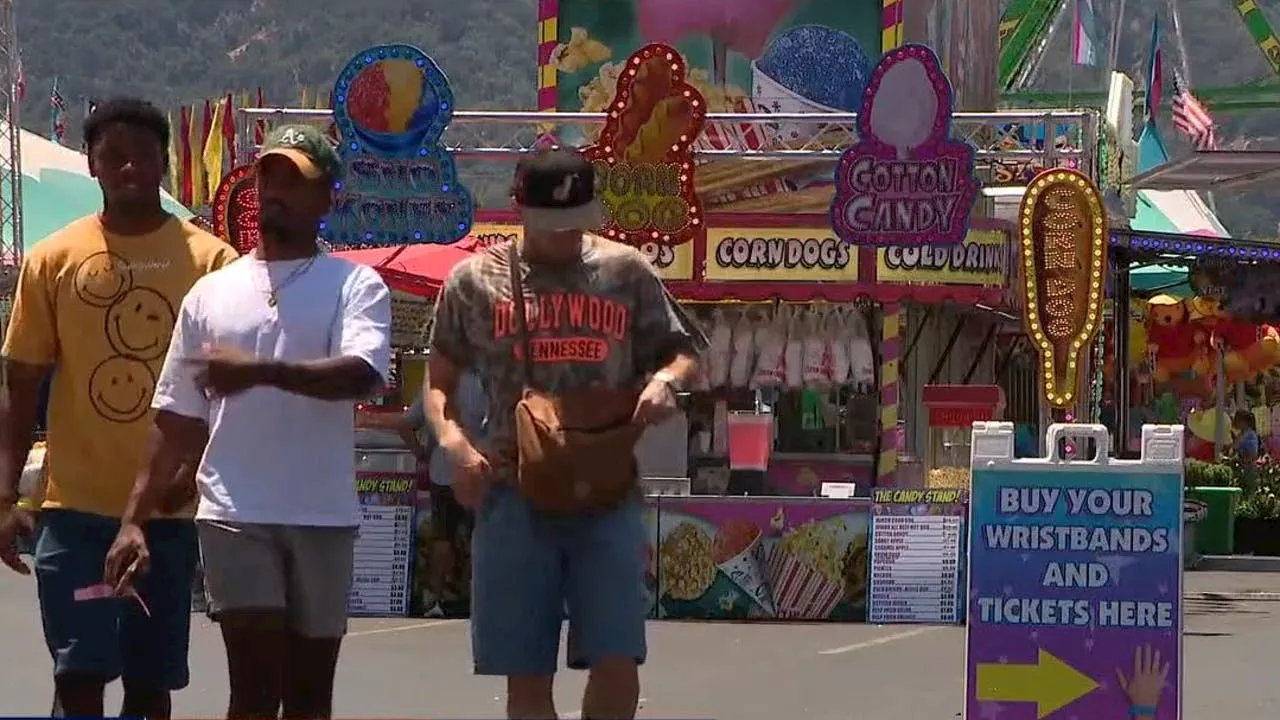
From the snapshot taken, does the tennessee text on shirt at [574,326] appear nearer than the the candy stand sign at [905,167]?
Yes

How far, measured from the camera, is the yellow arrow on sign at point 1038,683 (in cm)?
771

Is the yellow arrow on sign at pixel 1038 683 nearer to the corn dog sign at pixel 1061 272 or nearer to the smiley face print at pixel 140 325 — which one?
the smiley face print at pixel 140 325

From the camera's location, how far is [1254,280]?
22.8m

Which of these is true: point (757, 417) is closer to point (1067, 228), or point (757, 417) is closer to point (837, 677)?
point (1067, 228)

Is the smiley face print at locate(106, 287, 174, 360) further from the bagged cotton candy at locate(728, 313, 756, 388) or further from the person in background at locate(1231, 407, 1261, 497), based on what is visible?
the person in background at locate(1231, 407, 1261, 497)

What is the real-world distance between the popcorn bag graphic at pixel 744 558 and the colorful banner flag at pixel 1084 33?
95.7 ft

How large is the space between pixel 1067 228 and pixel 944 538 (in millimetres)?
1964

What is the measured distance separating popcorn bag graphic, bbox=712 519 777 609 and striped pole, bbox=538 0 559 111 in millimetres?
7421

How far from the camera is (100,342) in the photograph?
20.4 feet

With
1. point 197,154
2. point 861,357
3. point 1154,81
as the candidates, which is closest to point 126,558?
point 861,357

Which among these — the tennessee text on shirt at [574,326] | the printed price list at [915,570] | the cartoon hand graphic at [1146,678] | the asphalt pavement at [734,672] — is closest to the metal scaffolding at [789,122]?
the printed price list at [915,570]

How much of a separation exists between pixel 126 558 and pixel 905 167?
9.73 metres

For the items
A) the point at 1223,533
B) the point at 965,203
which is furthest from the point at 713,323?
the point at 1223,533

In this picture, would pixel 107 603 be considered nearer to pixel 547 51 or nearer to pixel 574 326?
pixel 574 326
